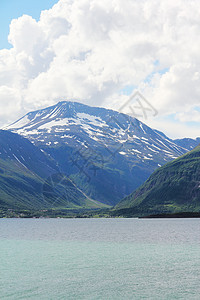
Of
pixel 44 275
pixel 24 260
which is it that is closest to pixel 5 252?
pixel 24 260

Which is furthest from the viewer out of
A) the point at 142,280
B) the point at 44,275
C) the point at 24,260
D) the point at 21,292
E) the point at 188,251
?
the point at 188,251

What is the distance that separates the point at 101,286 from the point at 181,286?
40.4ft

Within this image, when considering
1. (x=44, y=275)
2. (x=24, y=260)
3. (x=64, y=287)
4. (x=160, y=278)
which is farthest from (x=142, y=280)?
(x=24, y=260)

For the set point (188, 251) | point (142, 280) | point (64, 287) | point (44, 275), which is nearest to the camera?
point (64, 287)

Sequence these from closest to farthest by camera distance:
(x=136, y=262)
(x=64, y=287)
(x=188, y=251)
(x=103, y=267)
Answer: (x=64, y=287) → (x=103, y=267) → (x=136, y=262) → (x=188, y=251)

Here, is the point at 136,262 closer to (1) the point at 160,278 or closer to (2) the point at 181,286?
(1) the point at 160,278

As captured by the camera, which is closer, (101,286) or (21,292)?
(21,292)

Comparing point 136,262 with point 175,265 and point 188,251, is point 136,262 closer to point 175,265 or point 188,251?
point 175,265

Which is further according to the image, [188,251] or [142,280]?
[188,251]

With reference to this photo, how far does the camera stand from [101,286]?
170ft

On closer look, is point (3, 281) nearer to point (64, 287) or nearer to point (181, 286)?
point (64, 287)

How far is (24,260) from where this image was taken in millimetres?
79812

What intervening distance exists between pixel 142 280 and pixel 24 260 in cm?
3494

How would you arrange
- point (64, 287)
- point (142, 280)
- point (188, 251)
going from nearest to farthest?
point (64, 287) < point (142, 280) < point (188, 251)
